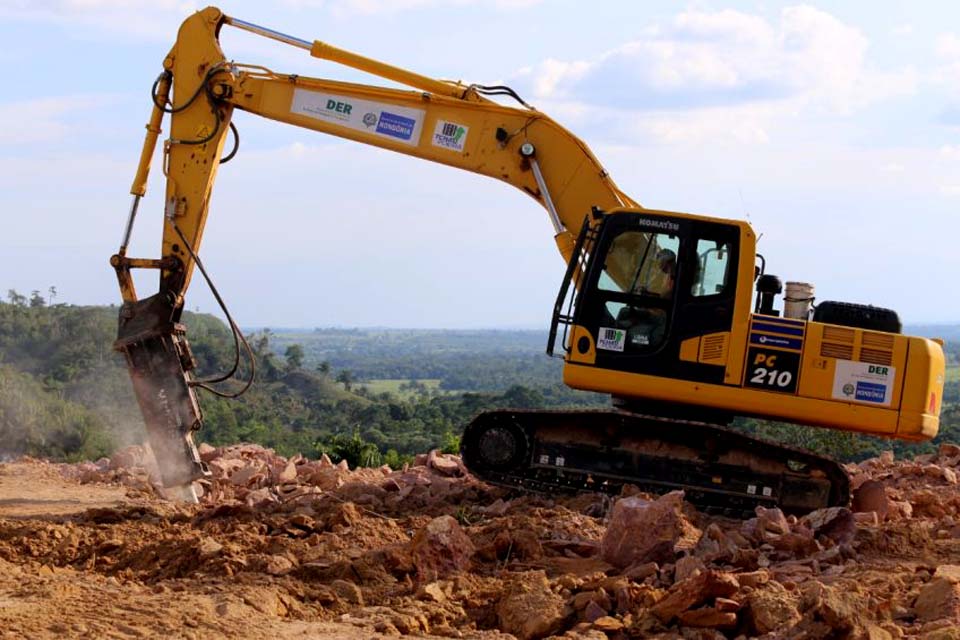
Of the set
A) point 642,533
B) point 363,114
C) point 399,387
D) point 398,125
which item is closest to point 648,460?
point 642,533

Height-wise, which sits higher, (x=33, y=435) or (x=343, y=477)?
(x=343, y=477)

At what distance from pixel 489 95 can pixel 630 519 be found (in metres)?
4.73

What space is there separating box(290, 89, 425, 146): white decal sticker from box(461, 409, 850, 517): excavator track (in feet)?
9.02

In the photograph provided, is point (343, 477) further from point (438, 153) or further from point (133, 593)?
point (133, 593)

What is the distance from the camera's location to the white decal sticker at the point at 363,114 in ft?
37.7

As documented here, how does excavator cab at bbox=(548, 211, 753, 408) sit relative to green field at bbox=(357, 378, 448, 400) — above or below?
above

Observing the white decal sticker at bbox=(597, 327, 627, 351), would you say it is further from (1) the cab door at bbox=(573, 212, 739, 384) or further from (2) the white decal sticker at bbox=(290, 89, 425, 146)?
(2) the white decal sticker at bbox=(290, 89, 425, 146)

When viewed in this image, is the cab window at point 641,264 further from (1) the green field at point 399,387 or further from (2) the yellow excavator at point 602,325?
(1) the green field at point 399,387

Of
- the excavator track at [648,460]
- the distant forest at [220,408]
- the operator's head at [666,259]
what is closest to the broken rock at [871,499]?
the excavator track at [648,460]

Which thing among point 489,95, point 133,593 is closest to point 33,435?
point 489,95

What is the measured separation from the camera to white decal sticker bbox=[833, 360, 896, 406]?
10570 mm

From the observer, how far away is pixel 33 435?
2647cm

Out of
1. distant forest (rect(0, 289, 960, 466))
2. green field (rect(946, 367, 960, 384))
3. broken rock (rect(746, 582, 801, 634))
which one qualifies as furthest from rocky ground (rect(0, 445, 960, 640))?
green field (rect(946, 367, 960, 384))

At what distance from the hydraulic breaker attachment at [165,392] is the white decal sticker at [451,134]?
2.94 metres
